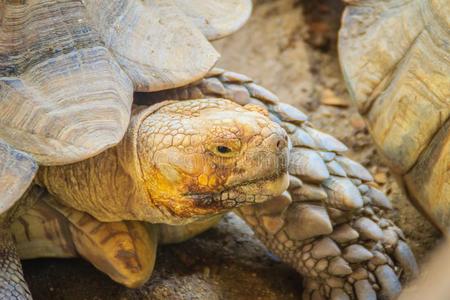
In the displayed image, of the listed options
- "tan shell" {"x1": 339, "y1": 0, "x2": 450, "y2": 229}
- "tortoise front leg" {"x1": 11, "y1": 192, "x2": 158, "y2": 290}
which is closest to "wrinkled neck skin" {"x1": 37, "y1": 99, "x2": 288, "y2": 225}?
"tortoise front leg" {"x1": 11, "y1": 192, "x2": 158, "y2": 290}

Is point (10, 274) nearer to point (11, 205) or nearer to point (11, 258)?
point (11, 258)

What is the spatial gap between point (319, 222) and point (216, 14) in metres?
0.91

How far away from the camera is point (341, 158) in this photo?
3291mm

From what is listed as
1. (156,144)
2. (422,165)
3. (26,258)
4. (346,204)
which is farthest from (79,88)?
(422,165)

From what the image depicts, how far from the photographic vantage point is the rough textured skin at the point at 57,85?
247cm

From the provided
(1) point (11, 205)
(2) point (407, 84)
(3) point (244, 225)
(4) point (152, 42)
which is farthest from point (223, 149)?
(3) point (244, 225)

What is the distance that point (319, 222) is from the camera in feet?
9.93

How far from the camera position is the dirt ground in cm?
309

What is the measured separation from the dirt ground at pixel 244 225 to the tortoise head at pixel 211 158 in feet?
1.94

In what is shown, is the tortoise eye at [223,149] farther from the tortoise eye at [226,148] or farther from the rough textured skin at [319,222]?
the rough textured skin at [319,222]

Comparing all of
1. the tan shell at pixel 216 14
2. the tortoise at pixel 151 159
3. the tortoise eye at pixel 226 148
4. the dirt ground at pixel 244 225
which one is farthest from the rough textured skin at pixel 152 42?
the dirt ground at pixel 244 225

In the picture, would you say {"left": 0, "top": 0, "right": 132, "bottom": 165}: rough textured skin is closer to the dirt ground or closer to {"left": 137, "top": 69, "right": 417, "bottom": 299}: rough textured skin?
{"left": 137, "top": 69, "right": 417, "bottom": 299}: rough textured skin

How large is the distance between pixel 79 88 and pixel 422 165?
1.38 meters

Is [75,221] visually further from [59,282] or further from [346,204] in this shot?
[346,204]
